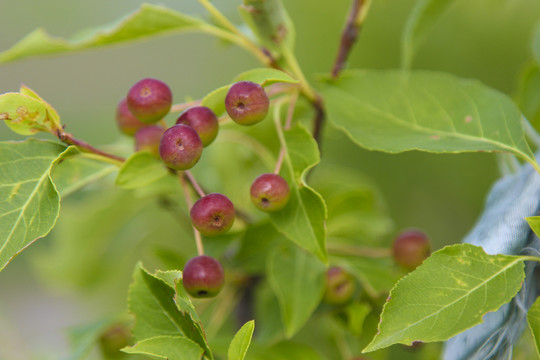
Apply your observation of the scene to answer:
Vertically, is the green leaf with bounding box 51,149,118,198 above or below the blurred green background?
above

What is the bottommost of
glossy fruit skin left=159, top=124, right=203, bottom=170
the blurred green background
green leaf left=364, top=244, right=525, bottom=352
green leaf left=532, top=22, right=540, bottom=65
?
the blurred green background


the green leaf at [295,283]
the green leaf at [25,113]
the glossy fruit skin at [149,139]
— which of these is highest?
the green leaf at [25,113]

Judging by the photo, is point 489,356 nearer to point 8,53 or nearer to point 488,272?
point 488,272

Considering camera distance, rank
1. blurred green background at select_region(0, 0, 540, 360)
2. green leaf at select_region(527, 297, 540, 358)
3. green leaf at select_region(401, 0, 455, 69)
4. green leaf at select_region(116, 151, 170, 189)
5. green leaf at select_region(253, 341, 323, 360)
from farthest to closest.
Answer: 1. blurred green background at select_region(0, 0, 540, 360)
2. green leaf at select_region(401, 0, 455, 69)
3. green leaf at select_region(253, 341, 323, 360)
4. green leaf at select_region(116, 151, 170, 189)
5. green leaf at select_region(527, 297, 540, 358)

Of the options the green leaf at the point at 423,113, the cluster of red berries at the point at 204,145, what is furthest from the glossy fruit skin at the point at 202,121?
the green leaf at the point at 423,113

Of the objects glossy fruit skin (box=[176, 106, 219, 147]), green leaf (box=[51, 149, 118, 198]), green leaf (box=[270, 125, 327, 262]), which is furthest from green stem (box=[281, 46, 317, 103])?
green leaf (box=[51, 149, 118, 198])

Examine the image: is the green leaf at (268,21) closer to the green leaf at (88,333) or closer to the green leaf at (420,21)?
the green leaf at (420,21)

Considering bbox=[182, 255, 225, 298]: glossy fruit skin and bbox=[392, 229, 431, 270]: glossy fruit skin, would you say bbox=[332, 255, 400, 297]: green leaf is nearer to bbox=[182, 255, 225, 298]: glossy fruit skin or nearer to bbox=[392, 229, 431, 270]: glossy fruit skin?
bbox=[392, 229, 431, 270]: glossy fruit skin
